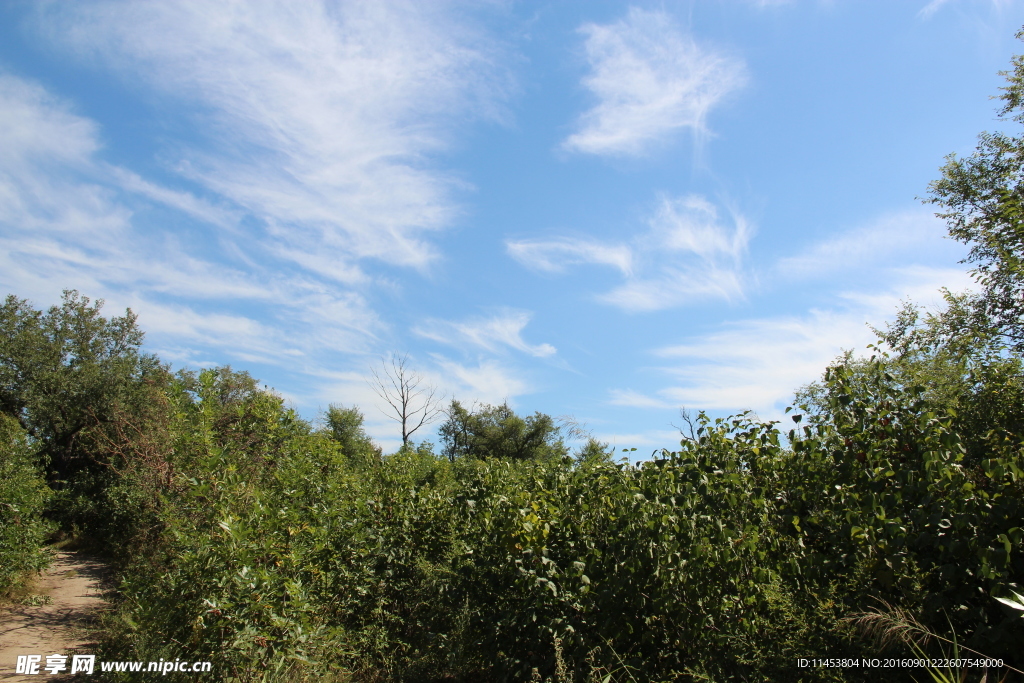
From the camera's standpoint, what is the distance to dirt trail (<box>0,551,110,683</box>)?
7148mm

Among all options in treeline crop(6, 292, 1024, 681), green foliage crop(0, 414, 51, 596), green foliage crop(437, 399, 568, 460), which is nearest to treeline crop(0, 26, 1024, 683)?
treeline crop(6, 292, 1024, 681)

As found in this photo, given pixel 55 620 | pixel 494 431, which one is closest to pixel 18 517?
pixel 55 620

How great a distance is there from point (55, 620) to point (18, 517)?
6.25 feet

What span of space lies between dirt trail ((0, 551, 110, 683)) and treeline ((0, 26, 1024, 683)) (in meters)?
0.78

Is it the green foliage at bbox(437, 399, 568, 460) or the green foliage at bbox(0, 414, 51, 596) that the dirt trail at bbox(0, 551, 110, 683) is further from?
the green foliage at bbox(437, 399, 568, 460)

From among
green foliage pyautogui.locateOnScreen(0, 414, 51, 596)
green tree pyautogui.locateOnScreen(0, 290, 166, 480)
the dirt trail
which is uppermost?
green tree pyautogui.locateOnScreen(0, 290, 166, 480)

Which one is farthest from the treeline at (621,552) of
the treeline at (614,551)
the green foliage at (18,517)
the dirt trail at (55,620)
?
the green foliage at (18,517)

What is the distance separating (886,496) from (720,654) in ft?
4.73

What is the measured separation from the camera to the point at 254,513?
15.1 ft

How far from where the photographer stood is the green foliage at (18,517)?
9.13 metres

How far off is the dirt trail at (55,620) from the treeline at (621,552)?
2.55ft

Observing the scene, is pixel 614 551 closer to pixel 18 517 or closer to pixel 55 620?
pixel 55 620

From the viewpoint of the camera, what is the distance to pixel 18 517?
9383mm

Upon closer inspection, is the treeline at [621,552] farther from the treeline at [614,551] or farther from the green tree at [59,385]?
the green tree at [59,385]
